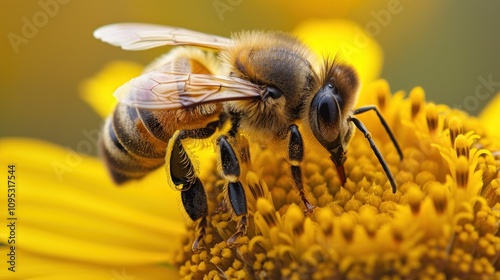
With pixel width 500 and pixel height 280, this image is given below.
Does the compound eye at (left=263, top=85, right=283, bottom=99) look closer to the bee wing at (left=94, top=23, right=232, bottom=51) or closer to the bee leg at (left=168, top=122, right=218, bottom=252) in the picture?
the bee leg at (left=168, top=122, right=218, bottom=252)

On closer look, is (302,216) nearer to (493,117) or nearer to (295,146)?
(295,146)

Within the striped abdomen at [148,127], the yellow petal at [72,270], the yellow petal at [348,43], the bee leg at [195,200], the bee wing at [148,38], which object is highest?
the yellow petal at [348,43]

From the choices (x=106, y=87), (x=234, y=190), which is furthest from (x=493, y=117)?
(x=106, y=87)

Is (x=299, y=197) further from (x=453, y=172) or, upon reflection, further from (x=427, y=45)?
(x=427, y=45)

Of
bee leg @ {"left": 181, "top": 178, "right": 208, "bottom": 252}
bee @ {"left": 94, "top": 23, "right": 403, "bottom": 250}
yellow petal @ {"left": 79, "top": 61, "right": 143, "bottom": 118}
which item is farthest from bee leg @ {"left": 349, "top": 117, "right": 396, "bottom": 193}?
yellow petal @ {"left": 79, "top": 61, "right": 143, "bottom": 118}

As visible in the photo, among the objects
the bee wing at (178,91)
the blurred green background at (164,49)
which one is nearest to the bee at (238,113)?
the bee wing at (178,91)

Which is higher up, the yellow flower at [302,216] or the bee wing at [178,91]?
the bee wing at [178,91]

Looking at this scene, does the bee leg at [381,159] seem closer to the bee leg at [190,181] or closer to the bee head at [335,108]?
the bee head at [335,108]
